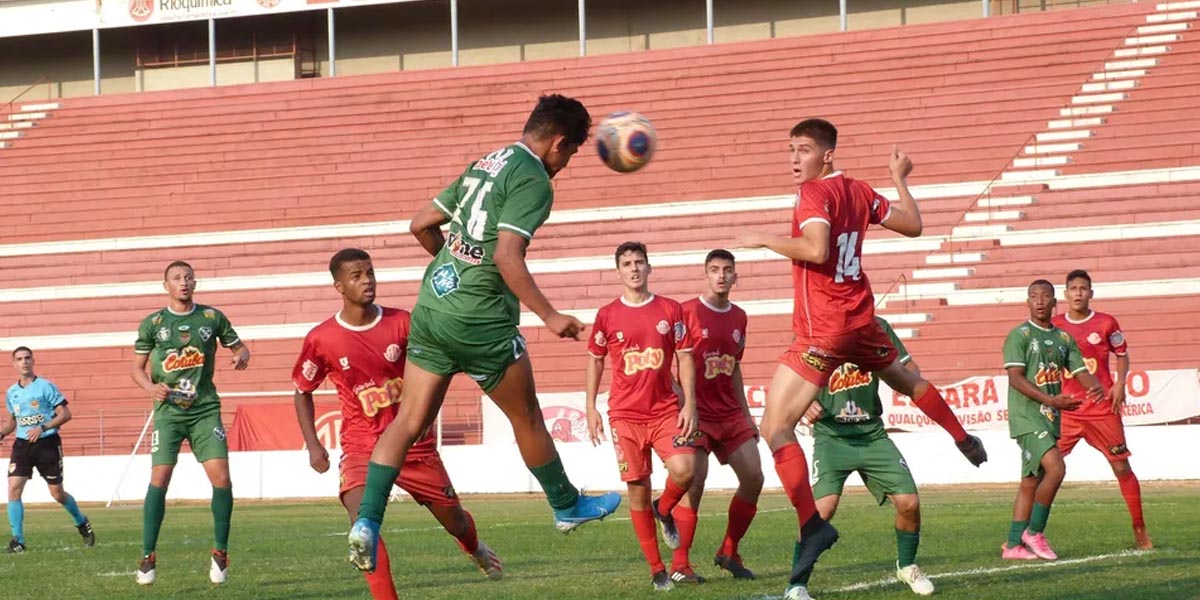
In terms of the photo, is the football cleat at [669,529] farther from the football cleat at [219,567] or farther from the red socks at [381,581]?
the football cleat at [219,567]

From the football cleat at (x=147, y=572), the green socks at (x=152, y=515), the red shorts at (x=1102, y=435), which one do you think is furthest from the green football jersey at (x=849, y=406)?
the green socks at (x=152, y=515)

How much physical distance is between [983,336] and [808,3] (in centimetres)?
1548

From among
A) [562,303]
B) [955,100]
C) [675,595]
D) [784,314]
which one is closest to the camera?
[675,595]

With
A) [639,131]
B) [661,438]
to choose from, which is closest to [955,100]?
[661,438]

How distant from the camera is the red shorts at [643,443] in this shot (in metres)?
10.5

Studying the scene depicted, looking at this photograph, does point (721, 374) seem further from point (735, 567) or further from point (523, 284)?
point (523, 284)

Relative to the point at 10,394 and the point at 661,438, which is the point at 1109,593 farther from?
the point at 10,394

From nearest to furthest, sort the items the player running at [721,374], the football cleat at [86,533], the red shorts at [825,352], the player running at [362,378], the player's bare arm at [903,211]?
the red shorts at [825,352], the player's bare arm at [903,211], the player running at [362,378], the player running at [721,374], the football cleat at [86,533]

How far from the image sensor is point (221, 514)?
450 inches

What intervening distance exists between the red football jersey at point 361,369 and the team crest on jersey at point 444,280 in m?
1.99

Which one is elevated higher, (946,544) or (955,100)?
(955,100)

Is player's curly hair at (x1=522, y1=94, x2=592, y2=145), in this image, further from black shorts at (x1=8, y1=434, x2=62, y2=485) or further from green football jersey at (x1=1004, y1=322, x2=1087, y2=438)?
black shorts at (x1=8, y1=434, x2=62, y2=485)

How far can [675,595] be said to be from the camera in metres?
9.16

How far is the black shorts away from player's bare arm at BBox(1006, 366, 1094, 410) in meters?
10.5
